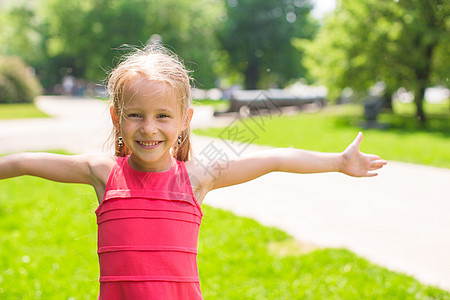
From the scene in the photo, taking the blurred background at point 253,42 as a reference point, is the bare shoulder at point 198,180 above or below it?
above

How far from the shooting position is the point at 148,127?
1.46 meters

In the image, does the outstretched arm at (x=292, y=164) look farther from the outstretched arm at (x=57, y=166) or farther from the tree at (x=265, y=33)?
the tree at (x=265, y=33)

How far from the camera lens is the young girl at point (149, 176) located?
1.48 metres

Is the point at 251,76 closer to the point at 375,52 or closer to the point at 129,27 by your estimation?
the point at 129,27

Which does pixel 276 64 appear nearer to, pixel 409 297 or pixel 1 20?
pixel 1 20

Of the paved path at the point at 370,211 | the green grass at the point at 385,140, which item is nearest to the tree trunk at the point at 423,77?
the green grass at the point at 385,140

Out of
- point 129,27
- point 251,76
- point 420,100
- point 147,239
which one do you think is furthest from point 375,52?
point 251,76

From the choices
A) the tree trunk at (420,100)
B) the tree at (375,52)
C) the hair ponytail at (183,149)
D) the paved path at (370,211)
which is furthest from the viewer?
the tree trunk at (420,100)

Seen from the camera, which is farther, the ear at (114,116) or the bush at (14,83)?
the bush at (14,83)

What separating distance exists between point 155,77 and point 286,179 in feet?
17.3

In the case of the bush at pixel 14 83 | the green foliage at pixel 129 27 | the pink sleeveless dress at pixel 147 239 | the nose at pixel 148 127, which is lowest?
the bush at pixel 14 83

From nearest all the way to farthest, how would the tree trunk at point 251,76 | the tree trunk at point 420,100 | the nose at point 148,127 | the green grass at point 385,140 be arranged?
the nose at point 148,127 → the green grass at point 385,140 → the tree trunk at point 420,100 → the tree trunk at point 251,76

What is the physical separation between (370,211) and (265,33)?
36051 millimetres

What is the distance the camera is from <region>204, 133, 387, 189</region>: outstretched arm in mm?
1688
